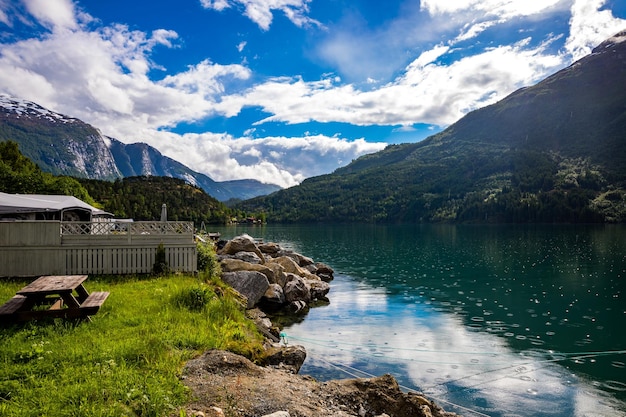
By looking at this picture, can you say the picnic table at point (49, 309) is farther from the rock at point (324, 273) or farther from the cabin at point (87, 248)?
the rock at point (324, 273)

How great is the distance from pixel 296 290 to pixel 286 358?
50.8ft

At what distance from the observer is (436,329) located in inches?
870

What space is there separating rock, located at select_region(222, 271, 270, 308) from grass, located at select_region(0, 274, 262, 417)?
874cm

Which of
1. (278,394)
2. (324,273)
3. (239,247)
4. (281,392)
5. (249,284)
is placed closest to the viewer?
(278,394)

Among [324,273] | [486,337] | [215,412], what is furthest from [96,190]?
[215,412]

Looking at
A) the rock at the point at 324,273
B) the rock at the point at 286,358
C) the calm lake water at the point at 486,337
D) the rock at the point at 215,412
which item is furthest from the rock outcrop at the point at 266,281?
the rock at the point at 215,412

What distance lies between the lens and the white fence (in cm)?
1645

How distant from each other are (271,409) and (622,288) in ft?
118

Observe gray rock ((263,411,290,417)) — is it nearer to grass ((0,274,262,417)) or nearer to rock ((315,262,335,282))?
grass ((0,274,262,417))

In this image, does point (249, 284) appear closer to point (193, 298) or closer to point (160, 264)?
point (160, 264)

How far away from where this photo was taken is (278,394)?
24.6 ft

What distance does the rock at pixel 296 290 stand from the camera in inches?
1054

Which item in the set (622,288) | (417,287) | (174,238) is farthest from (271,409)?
(622,288)

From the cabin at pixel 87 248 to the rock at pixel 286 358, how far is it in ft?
27.7
